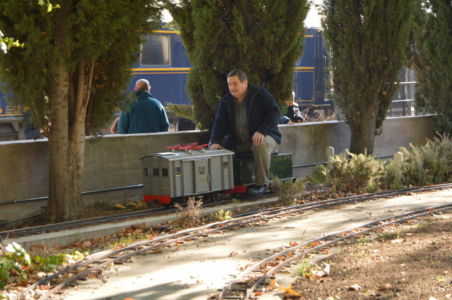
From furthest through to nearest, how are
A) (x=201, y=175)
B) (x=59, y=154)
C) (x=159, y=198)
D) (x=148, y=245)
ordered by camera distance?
(x=201, y=175), (x=159, y=198), (x=59, y=154), (x=148, y=245)

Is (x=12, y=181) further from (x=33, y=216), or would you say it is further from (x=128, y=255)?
(x=128, y=255)

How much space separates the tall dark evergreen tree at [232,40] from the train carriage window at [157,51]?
8335 mm

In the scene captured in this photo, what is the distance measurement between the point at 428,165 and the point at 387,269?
313 inches

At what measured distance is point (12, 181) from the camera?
1041cm

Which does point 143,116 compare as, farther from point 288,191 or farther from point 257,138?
point 288,191

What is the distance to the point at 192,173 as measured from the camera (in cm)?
1105

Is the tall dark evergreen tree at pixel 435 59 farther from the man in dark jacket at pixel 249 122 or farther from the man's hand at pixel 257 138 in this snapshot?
the man's hand at pixel 257 138

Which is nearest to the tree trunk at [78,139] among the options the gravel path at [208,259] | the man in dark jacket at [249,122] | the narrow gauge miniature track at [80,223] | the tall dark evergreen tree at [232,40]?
the narrow gauge miniature track at [80,223]

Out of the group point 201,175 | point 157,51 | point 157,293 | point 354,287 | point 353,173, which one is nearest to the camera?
point 354,287

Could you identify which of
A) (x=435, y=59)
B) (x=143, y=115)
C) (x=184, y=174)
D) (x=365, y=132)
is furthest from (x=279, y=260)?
(x=435, y=59)

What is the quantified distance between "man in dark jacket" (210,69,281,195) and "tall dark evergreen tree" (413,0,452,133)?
788 centimetres

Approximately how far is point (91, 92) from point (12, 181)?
5.44 feet

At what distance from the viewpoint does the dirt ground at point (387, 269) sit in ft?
20.1

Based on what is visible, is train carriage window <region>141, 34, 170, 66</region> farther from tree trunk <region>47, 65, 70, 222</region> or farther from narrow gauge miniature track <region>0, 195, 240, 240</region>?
tree trunk <region>47, 65, 70, 222</region>
